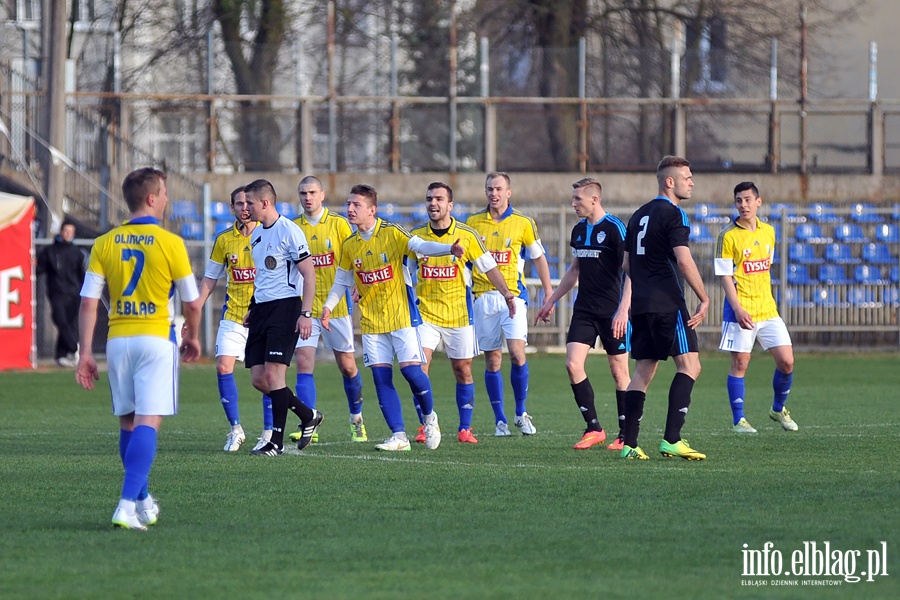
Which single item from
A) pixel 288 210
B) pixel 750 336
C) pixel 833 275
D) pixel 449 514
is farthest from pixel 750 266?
pixel 833 275

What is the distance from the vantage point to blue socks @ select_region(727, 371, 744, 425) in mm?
12188

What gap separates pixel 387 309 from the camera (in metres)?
10.7

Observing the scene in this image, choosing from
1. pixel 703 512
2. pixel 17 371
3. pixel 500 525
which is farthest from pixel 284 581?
pixel 17 371

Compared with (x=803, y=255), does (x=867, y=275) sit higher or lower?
lower

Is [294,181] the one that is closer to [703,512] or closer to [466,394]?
[466,394]

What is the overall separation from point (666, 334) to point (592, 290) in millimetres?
1653

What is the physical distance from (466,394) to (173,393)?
4.68 metres

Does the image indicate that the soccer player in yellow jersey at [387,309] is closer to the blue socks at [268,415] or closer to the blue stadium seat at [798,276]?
the blue socks at [268,415]

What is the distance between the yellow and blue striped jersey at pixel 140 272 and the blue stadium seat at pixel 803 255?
63.2ft

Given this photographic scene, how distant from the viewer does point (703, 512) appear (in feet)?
24.3

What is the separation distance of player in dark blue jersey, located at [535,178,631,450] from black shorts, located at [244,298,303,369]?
2011mm

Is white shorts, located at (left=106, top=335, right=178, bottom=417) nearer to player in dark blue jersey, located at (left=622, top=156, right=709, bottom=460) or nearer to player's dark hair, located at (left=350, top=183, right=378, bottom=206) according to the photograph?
player in dark blue jersey, located at (left=622, top=156, right=709, bottom=460)

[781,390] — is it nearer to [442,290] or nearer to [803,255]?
[442,290]

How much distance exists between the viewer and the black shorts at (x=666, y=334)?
945 cm
